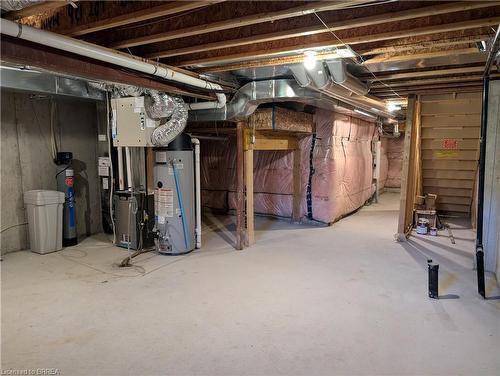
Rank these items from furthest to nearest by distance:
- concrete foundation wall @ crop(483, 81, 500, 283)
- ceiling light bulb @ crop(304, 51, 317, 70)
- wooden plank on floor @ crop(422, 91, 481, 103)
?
wooden plank on floor @ crop(422, 91, 481, 103) → concrete foundation wall @ crop(483, 81, 500, 283) → ceiling light bulb @ crop(304, 51, 317, 70)

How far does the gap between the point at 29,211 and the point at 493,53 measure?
4690 millimetres

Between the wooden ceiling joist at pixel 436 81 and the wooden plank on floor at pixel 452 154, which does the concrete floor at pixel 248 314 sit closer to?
the wooden plank on floor at pixel 452 154

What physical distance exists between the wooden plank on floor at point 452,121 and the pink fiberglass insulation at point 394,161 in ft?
16.0

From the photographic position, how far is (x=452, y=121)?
5.00 m

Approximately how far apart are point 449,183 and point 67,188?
5801 mm

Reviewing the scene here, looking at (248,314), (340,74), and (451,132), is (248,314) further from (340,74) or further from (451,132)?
(451,132)

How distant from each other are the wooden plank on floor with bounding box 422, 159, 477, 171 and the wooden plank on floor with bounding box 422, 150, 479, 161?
7 centimetres

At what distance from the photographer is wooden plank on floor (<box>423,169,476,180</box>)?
5.53 metres

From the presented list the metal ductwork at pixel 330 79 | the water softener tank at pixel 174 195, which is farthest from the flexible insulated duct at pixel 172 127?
the metal ductwork at pixel 330 79

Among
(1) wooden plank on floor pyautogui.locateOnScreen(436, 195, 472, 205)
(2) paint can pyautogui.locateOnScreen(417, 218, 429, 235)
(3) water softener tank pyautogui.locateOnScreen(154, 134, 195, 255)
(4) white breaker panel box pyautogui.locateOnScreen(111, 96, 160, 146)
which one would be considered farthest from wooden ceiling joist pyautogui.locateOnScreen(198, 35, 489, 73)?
(1) wooden plank on floor pyautogui.locateOnScreen(436, 195, 472, 205)

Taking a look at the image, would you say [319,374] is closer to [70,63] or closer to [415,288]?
[415,288]

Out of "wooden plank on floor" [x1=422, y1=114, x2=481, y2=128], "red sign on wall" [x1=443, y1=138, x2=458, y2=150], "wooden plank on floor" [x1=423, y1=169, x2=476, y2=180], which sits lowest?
"wooden plank on floor" [x1=423, y1=169, x2=476, y2=180]

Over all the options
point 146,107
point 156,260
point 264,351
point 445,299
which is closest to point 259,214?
point 156,260

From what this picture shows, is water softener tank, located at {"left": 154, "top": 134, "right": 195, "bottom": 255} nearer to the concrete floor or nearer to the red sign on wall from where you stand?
the concrete floor
